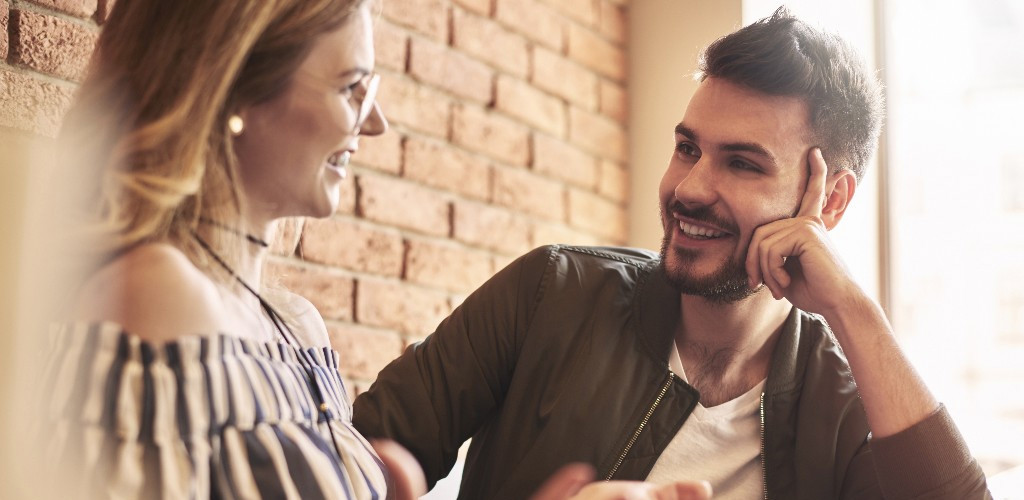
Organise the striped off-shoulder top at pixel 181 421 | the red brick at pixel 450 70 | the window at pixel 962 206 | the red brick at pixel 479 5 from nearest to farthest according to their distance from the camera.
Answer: the striped off-shoulder top at pixel 181 421
the red brick at pixel 450 70
the red brick at pixel 479 5
the window at pixel 962 206

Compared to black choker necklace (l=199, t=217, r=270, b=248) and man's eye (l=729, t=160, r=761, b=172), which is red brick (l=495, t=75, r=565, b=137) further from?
black choker necklace (l=199, t=217, r=270, b=248)

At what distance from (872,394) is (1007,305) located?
115cm

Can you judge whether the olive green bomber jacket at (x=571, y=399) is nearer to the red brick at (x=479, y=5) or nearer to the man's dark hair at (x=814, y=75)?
the man's dark hair at (x=814, y=75)

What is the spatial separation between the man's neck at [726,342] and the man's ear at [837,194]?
18 cm

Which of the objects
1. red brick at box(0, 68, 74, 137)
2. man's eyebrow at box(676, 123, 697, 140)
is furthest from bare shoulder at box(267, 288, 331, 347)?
man's eyebrow at box(676, 123, 697, 140)

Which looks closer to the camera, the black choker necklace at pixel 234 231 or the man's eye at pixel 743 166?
the black choker necklace at pixel 234 231

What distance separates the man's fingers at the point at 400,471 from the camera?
102 centimetres

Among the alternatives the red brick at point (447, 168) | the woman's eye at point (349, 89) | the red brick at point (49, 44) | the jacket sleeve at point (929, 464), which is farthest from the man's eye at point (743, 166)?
the red brick at point (49, 44)

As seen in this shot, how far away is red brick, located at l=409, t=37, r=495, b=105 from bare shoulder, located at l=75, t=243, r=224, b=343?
1.06m

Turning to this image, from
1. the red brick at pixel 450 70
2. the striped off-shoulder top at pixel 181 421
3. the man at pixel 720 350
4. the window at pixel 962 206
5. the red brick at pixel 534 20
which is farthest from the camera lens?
the window at pixel 962 206

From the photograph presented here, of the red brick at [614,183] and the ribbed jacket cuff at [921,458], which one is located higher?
the red brick at [614,183]

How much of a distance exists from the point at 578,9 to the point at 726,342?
0.99m

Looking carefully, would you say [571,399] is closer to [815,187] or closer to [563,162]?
[815,187]

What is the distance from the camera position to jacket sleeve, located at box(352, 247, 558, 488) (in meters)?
1.30
